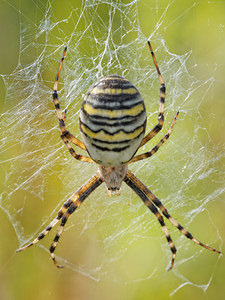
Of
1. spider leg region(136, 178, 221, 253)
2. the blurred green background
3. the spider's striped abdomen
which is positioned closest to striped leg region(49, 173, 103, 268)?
the blurred green background

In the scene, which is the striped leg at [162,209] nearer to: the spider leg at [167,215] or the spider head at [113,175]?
the spider leg at [167,215]

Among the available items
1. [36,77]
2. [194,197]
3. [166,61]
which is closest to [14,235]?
[36,77]

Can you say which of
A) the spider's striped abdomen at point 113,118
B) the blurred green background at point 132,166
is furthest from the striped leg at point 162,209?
the spider's striped abdomen at point 113,118

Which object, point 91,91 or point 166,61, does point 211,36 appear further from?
point 91,91

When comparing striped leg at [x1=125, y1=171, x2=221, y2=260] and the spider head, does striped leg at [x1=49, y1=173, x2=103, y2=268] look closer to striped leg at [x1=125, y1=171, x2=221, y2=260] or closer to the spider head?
the spider head

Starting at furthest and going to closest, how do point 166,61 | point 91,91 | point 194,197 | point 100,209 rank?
1. point 100,209
2. point 194,197
3. point 166,61
4. point 91,91
